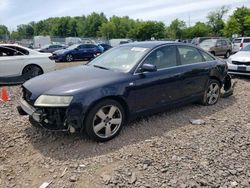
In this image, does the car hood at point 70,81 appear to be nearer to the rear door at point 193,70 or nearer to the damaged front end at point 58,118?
the damaged front end at point 58,118

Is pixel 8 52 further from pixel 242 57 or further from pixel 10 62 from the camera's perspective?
pixel 242 57

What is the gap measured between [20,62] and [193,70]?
6008mm

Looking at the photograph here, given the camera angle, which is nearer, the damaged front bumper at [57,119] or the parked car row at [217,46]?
the damaged front bumper at [57,119]

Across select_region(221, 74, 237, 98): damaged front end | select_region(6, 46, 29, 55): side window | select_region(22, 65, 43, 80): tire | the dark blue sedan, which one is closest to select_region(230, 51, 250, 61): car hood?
select_region(221, 74, 237, 98): damaged front end

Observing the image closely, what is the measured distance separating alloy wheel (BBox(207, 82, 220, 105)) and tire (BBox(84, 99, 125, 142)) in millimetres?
2617

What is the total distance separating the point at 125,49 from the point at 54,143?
7.31 ft

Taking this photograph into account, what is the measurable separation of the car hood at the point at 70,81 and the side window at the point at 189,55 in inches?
62.6

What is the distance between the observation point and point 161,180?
3215 millimetres

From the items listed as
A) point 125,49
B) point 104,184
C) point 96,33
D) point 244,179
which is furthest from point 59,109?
point 96,33

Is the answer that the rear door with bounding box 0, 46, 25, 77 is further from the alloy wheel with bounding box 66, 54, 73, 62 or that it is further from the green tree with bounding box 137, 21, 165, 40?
the green tree with bounding box 137, 21, 165, 40

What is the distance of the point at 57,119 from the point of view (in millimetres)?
3738

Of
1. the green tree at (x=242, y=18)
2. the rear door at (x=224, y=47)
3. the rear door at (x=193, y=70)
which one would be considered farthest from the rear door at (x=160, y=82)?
the green tree at (x=242, y=18)

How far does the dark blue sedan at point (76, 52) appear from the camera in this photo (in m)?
18.6

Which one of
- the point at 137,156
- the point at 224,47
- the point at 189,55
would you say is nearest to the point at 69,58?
the point at 224,47
